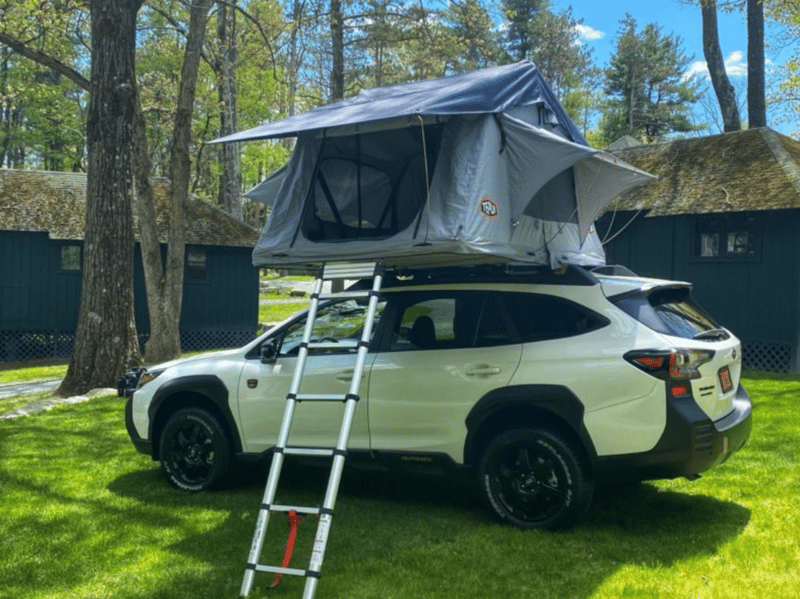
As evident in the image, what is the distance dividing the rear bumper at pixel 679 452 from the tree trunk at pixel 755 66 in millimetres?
18431

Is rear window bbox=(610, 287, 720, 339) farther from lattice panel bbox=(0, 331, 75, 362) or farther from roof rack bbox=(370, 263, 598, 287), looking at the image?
lattice panel bbox=(0, 331, 75, 362)

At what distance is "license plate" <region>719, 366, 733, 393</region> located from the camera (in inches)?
236

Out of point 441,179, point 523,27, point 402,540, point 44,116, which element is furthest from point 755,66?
point 44,116

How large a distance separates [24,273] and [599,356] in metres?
20.8

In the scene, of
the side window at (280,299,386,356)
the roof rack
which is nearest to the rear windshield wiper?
the roof rack

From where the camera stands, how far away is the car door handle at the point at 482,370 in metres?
6.22

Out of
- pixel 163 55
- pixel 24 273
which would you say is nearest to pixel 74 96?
pixel 163 55

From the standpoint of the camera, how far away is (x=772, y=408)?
11484mm

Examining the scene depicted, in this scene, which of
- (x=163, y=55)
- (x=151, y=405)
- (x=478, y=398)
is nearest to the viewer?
(x=478, y=398)

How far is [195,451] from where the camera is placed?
757 centimetres

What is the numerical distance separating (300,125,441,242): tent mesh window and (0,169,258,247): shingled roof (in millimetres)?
17944

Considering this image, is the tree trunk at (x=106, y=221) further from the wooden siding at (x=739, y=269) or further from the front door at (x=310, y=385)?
the wooden siding at (x=739, y=269)

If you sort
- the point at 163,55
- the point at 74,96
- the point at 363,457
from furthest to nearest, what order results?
the point at 74,96 → the point at 163,55 → the point at 363,457

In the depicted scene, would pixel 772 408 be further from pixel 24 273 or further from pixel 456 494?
pixel 24 273
